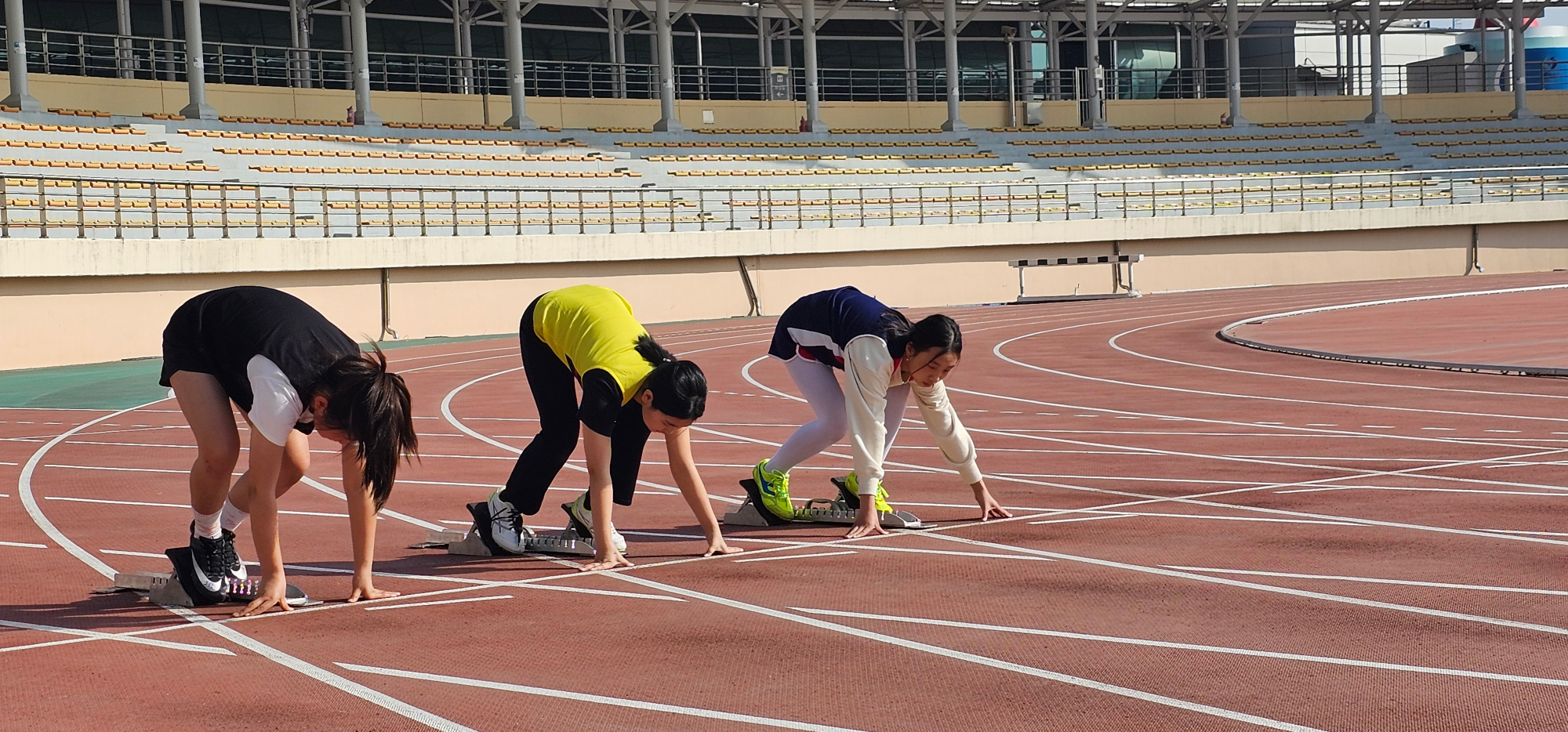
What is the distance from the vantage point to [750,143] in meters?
40.7

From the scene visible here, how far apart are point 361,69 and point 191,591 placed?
3255cm

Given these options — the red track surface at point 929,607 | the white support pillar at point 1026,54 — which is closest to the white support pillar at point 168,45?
the white support pillar at point 1026,54

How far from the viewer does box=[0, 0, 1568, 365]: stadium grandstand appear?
2761 cm

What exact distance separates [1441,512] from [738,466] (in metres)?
4.27

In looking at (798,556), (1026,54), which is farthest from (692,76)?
(798,556)

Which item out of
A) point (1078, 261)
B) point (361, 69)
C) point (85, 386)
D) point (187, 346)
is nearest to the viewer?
point (187, 346)

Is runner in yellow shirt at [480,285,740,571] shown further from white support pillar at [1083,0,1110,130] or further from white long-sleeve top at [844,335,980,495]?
white support pillar at [1083,0,1110,130]

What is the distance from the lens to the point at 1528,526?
650 cm

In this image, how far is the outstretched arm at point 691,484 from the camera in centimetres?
588

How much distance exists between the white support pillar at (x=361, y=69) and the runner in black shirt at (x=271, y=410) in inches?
1269

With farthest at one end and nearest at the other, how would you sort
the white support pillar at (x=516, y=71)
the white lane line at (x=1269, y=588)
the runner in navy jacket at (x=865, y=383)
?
the white support pillar at (x=516, y=71)
the runner in navy jacket at (x=865, y=383)
the white lane line at (x=1269, y=588)

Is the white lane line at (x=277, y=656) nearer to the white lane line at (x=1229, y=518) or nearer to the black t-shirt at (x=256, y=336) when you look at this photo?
the black t-shirt at (x=256, y=336)

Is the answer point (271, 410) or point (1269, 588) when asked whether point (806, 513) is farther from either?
point (271, 410)

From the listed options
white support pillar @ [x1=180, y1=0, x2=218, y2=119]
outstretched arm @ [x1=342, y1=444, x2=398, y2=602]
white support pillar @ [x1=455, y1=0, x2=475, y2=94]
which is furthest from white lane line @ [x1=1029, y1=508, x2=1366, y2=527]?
white support pillar @ [x1=455, y1=0, x2=475, y2=94]
